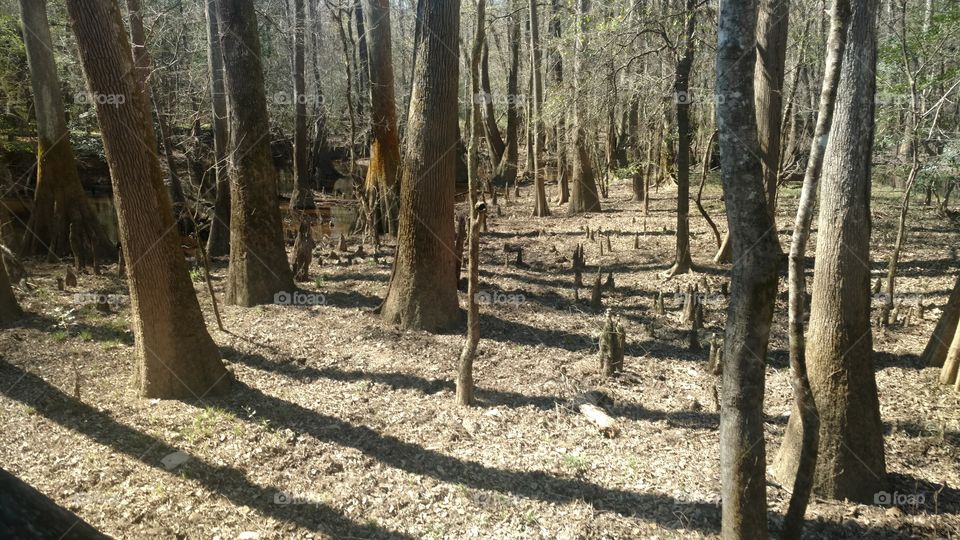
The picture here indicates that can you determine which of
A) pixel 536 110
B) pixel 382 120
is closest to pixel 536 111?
pixel 536 110

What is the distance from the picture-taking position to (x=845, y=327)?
4.25 metres

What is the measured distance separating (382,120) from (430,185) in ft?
16.4

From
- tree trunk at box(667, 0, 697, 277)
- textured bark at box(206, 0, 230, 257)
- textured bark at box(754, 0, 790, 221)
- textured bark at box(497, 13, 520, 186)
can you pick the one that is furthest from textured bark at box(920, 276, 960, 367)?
textured bark at box(497, 13, 520, 186)

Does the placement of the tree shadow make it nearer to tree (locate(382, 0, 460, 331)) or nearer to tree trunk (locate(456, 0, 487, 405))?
tree trunk (locate(456, 0, 487, 405))

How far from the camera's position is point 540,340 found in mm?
7078

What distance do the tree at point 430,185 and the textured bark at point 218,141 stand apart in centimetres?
491

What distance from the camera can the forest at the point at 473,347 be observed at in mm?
3832

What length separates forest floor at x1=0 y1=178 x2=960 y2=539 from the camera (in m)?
4.14

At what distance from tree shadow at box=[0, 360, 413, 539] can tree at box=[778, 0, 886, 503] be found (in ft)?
10.7

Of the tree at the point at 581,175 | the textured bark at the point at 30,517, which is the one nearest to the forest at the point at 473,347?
the textured bark at the point at 30,517

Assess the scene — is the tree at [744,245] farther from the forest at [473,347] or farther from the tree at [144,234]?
the tree at [144,234]

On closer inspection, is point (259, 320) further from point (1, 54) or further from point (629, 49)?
point (1, 54)

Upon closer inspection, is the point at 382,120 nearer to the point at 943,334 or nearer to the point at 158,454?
the point at 158,454

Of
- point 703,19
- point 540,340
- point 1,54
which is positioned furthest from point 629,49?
point 1,54
